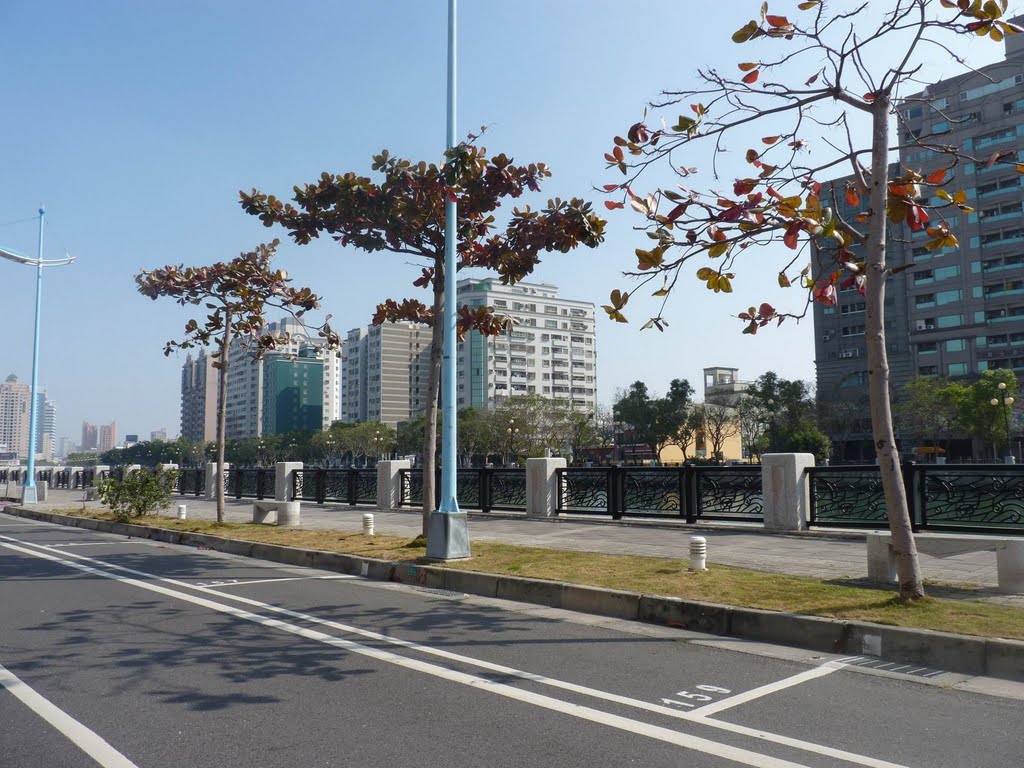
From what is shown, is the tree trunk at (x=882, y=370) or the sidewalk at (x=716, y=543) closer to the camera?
the tree trunk at (x=882, y=370)

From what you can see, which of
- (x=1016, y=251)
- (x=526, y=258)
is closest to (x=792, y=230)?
(x=526, y=258)

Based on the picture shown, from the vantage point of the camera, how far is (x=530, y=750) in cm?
420

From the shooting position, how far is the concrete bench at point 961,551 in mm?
7793

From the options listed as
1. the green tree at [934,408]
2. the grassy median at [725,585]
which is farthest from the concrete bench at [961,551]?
the green tree at [934,408]

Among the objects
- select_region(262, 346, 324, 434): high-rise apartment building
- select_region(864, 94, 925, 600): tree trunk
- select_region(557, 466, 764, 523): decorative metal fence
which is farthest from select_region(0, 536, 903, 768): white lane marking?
select_region(262, 346, 324, 434): high-rise apartment building

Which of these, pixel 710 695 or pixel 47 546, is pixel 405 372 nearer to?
pixel 47 546

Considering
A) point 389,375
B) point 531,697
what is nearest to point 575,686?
point 531,697

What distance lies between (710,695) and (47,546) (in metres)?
14.2

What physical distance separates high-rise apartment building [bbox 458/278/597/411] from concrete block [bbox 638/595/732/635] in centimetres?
13700

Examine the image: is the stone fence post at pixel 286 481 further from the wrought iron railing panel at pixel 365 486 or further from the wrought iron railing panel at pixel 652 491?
the wrought iron railing panel at pixel 652 491

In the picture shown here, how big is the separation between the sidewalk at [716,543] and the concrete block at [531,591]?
2484 mm

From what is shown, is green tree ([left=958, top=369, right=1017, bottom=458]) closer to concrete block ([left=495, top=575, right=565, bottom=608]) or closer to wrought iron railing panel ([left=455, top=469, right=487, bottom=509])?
wrought iron railing panel ([left=455, top=469, right=487, bottom=509])

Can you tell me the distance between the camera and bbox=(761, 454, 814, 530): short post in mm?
13773

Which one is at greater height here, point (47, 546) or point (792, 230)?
point (792, 230)
